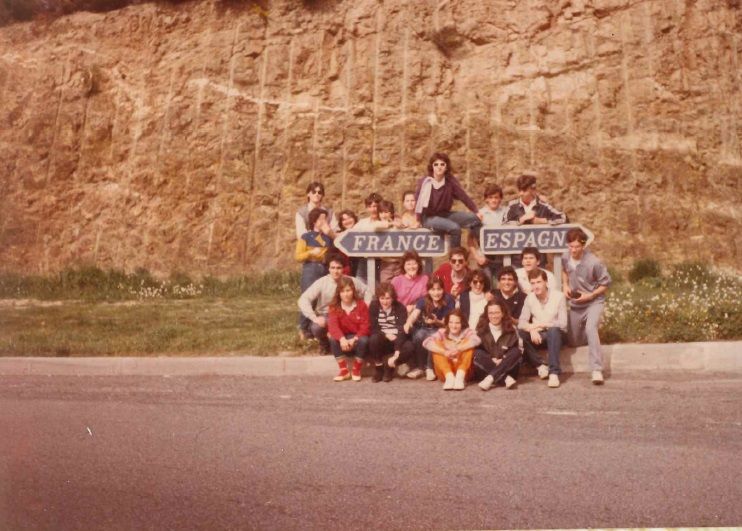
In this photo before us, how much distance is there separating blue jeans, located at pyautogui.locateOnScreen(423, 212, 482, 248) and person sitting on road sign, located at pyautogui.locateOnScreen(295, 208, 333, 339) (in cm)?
123

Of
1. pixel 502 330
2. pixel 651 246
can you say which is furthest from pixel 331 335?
pixel 651 246

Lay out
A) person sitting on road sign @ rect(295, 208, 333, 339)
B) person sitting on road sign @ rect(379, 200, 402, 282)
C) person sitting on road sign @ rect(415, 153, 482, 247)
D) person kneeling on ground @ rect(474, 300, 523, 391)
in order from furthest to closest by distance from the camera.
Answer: person sitting on road sign @ rect(295, 208, 333, 339) < person sitting on road sign @ rect(379, 200, 402, 282) < person sitting on road sign @ rect(415, 153, 482, 247) < person kneeling on ground @ rect(474, 300, 523, 391)

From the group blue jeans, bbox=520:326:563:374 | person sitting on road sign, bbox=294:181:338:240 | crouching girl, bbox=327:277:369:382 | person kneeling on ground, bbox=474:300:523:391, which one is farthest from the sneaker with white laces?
person sitting on road sign, bbox=294:181:338:240

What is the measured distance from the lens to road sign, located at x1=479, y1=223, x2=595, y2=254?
7.87m

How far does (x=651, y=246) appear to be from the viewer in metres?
14.9

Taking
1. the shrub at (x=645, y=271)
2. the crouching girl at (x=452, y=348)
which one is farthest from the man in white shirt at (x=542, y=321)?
the shrub at (x=645, y=271)

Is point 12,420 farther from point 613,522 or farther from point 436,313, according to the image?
point 613,522

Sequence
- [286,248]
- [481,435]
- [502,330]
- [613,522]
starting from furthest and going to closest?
1. [286,248]
2. [502,330]
3. [481,435]
4. [613,522]

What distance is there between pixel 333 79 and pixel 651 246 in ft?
24.2

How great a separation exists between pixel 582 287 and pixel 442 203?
1679 mm

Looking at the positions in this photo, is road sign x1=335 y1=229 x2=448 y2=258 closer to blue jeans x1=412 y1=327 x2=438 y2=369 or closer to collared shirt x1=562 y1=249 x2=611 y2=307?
blue jeans x1=412 y1=327 x2=438 y2=369

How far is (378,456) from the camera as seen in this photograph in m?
4.91

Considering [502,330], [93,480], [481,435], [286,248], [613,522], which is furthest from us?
[286,248]

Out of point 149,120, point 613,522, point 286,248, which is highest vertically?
point 149,120
